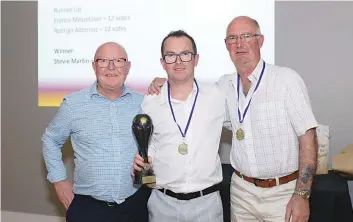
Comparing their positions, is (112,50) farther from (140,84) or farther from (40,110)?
(40,110)

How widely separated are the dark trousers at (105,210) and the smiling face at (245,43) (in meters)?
0.96

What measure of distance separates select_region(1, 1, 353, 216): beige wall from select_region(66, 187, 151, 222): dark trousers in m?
1.56

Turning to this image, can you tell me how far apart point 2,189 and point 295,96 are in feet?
10.7

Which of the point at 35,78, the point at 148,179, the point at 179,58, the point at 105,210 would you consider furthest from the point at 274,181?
the point at 35,78

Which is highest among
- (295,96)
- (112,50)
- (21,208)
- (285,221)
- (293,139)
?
(112,50)

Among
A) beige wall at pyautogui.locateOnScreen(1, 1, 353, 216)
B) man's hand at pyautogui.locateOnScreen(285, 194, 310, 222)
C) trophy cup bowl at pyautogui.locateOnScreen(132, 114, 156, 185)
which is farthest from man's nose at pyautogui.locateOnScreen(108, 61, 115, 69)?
beige wall at pyautogui.locateOnScreen(1, 1, 353, 216)

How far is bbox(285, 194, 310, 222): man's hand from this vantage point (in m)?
1.86

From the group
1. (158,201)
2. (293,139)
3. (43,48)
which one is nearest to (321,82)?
(293,139)

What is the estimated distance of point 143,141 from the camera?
74.7 inches

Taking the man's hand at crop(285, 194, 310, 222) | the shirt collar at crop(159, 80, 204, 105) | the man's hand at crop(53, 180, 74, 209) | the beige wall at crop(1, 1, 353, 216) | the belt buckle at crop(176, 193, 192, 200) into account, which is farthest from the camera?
the beige wall at crop(1, 1, 353, 216)

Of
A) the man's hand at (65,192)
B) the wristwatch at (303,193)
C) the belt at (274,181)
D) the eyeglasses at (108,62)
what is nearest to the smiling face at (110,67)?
the eyeglasses at (108,62)

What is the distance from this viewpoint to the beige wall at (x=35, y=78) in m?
2.92

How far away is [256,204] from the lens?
1.99 meters

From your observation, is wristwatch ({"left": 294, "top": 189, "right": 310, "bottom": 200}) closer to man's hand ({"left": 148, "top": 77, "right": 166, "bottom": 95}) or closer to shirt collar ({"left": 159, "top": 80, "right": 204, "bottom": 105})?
shirt collar ({"left": 159, "top": 80, "right": 204, "bottom": 105})
